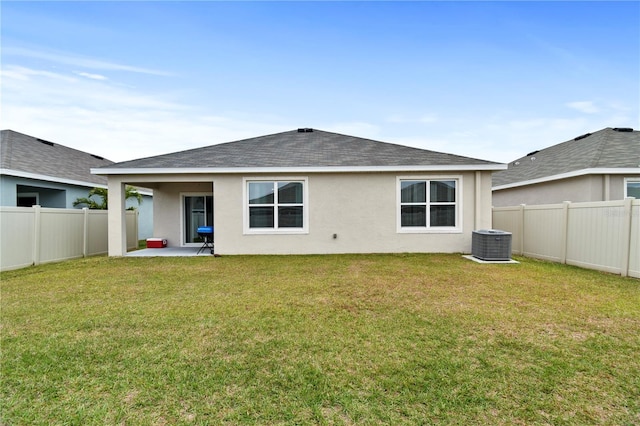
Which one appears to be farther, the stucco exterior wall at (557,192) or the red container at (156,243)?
the red container at (156,243)

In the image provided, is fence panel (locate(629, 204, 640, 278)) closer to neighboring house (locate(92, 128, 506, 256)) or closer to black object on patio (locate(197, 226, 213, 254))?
neighboring house (locate(92, 128, 506, 256))

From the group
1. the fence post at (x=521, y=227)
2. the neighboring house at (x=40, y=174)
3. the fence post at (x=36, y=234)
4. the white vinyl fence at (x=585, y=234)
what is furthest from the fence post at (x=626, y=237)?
the neighboring house at (x=40, y=174)

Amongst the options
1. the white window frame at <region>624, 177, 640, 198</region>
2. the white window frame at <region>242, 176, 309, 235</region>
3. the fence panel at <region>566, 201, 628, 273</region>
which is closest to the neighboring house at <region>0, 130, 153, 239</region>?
the white window frame at <region>242, 176, 309, 235</region>

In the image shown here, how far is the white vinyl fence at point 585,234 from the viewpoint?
23.2ft

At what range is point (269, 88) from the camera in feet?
49.7

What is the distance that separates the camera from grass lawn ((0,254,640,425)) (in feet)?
7.90

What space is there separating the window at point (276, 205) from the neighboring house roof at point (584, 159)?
35.0 feet

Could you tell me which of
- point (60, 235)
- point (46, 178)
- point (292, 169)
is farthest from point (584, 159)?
point (46, 178)

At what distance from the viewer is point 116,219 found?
10.6 metres

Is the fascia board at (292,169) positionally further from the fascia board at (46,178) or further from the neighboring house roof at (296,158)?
the fascia board at (46,178)

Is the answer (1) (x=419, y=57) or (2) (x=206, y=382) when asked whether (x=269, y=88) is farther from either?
(2) (x=206, y=382)

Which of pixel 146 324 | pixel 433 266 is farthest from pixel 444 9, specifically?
pixel 146 324

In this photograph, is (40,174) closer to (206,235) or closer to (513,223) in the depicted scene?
(206,235)

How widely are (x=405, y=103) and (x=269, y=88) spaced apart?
6.87 m
